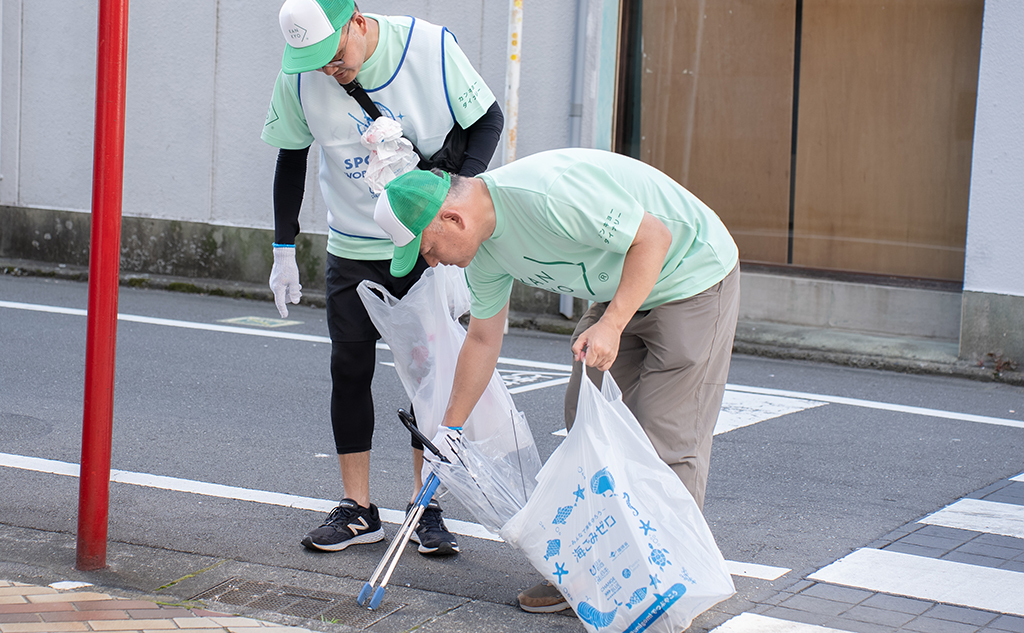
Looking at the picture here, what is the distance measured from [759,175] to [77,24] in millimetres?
6246

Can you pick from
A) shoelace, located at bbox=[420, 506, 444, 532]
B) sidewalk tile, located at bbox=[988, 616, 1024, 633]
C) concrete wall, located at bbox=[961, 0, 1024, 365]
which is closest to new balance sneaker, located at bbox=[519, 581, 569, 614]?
shoelace, located at bbox=[420, 506, 444, 532]

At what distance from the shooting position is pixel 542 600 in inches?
140

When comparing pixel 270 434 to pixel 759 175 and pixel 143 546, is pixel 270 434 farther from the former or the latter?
pixel 759 175

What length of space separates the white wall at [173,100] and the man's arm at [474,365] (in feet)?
20.1

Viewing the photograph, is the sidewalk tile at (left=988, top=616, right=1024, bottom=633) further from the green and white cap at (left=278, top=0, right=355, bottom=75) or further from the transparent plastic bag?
the green and white cap at (left=278, top=0, right=355, bottom=75)

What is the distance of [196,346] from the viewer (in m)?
7.86

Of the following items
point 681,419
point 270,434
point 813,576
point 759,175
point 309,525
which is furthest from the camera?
point 759,175

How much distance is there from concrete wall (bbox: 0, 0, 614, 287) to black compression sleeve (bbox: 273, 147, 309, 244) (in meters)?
5.63

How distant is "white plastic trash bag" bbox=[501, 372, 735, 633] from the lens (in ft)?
10.2

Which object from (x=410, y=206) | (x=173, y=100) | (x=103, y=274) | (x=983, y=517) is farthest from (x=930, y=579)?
(x=173, y=100)

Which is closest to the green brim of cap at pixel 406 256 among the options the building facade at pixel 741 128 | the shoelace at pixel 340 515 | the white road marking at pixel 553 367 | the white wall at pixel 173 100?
the shoelace at pixel 340 515

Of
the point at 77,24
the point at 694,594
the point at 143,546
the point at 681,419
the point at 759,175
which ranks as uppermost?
the point at 77,24

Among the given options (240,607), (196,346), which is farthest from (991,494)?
(196,346)

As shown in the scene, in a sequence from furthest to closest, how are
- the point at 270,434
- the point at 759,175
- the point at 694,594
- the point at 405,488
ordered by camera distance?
the point at 759,175 < the point at 270,434 < the point at 405,488 < the point at 694,594
